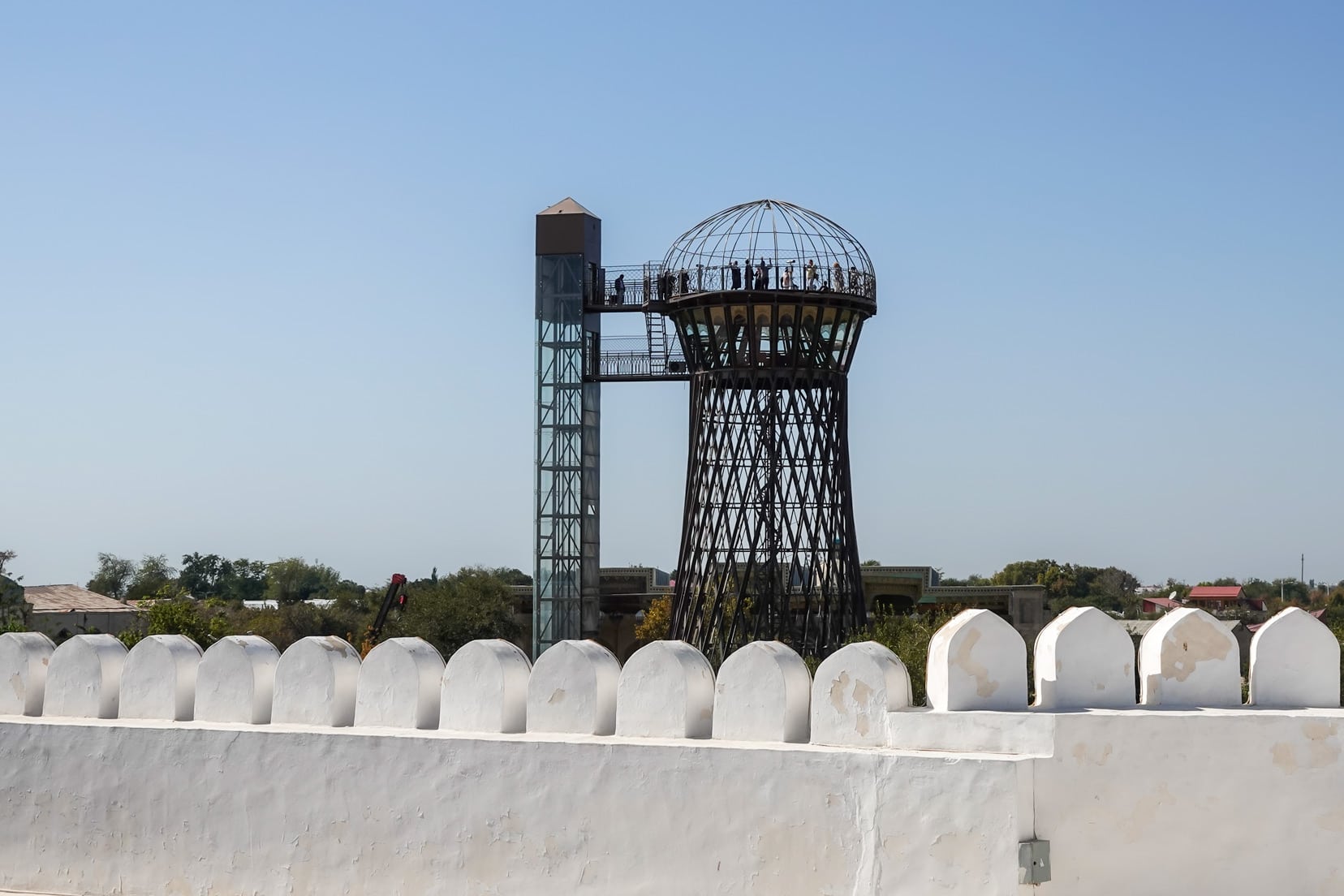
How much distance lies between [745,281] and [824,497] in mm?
4209

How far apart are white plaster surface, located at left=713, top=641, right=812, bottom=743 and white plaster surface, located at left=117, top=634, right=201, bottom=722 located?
3833mm

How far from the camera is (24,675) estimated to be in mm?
11203

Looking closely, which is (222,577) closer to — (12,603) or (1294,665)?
(12,603)

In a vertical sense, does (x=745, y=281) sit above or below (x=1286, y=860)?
above

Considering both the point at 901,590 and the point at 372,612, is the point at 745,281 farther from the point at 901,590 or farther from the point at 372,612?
the point at 372,612

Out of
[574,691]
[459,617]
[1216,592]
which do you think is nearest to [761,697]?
[574,691]

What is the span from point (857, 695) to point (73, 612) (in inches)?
1757

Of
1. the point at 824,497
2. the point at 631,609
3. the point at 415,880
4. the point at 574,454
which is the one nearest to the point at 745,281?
the point at 824,497

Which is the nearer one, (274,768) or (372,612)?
(274,768)

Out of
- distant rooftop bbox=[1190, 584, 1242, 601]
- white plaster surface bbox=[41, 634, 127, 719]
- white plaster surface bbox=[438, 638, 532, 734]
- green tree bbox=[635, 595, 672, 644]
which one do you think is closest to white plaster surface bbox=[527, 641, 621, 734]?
white plaster surface bbox=[438, 638, 532, 734]

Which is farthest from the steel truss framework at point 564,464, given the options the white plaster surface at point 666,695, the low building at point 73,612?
the white plaster surface at point 666,695

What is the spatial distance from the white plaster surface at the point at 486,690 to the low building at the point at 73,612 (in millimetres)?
32374

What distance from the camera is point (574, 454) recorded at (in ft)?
129

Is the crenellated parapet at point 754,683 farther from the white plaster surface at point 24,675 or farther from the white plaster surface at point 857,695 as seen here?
the white plaster surface at point 24,675
